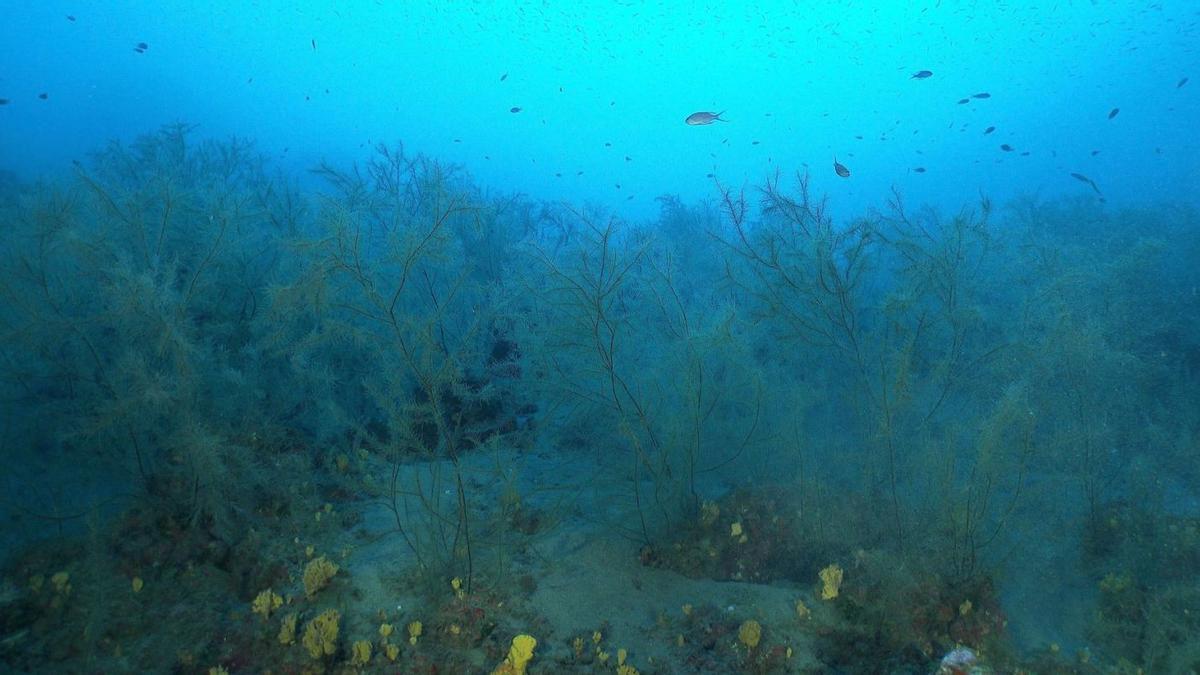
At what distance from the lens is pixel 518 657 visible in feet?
12.3

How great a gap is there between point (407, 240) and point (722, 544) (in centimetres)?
401

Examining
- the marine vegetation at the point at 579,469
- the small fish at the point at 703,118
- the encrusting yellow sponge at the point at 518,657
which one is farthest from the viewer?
the small fish at the point at 703,118

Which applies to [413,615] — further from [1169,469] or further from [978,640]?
[1169,469]

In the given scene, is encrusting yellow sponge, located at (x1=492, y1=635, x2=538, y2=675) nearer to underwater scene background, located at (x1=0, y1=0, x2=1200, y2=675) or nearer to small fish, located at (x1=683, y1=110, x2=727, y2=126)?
underwater scene background, located at (x1=0, y1=0, x2=1200, y2=675)

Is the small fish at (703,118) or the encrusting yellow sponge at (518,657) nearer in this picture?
the encrusting yellow sponge at (518,657)

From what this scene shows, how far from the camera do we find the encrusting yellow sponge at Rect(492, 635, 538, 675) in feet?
12.2

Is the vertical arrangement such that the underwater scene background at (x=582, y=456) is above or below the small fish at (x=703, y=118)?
below

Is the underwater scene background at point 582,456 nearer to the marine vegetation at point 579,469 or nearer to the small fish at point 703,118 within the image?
the marine vegetation at point 579,469

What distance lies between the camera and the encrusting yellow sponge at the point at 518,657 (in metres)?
3.71

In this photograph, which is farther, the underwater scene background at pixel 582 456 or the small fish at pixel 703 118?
the small fish at pixel 703 118

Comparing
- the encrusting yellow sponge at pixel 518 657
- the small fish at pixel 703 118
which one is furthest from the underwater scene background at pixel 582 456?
the small fish at pixel 703 118

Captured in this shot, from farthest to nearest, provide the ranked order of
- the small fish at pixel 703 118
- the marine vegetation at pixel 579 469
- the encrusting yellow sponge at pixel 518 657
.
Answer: the small fish at pixel 703 118 → the marine vegetation at pixel 579 469 → the encrusting yellow sponge at pixel 518 657

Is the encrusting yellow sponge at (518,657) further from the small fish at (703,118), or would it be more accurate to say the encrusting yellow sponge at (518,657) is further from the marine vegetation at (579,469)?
the small fish at (703,118)

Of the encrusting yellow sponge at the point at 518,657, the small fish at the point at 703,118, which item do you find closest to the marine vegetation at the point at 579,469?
the encrusting yellow sponge at the point at 518,657
